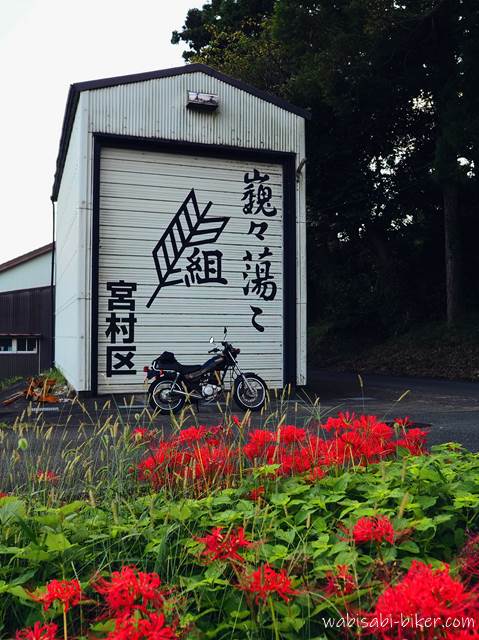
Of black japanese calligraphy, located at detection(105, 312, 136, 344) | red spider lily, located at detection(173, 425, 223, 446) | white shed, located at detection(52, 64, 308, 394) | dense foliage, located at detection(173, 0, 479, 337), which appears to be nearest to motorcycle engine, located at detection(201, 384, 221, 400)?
white shed, located at detection(52, 64, 308, 394)

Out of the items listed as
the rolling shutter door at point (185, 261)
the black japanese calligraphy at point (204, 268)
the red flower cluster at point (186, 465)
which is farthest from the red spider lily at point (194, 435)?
the black japanese calligraphy at point (204, 268)

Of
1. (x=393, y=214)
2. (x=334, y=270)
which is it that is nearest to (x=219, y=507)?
(x=393, y=214)

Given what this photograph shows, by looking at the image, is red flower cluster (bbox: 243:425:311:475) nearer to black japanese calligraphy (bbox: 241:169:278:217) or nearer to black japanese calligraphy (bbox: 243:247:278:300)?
black japanese calligraphy (bbox: 243:247:278:300)

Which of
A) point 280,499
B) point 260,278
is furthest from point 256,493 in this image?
point 260,278

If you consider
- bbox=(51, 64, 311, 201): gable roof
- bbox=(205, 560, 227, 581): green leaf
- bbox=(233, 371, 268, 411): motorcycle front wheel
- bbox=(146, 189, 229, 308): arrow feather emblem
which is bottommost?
bbox=(233, 371, 268, 411): motorcycle front wheel

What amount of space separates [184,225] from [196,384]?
4.02m

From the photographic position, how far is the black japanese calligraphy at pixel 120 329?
11594 millimetres

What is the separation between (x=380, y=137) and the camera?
23.3 m

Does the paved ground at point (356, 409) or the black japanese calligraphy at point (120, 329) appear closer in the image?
the paved ground at point (356, 409)

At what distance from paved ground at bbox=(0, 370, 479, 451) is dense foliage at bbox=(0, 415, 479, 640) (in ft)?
6.74

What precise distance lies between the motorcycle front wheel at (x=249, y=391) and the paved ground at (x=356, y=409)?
21 cm

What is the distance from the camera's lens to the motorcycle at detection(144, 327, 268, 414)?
912cm

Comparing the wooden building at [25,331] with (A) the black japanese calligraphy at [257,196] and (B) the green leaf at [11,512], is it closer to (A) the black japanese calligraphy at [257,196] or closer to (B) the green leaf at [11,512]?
(A) the black japanese calligraphy at [257,196]

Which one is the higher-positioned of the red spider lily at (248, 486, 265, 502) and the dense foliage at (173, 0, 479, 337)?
the dense foliage at (173, 0, 479, 337)
